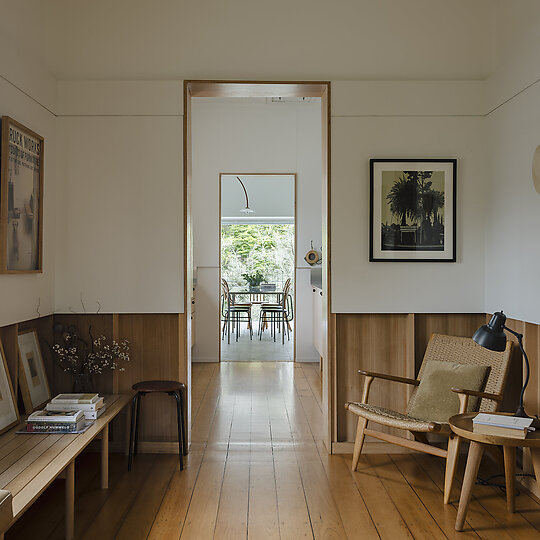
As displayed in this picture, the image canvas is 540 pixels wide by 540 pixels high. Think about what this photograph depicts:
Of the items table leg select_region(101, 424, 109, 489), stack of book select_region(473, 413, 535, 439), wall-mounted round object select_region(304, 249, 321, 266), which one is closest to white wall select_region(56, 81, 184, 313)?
table leg select_region(101, 424, 109, 489)

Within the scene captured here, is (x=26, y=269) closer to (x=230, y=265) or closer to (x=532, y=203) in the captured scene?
(x=532, y=203)

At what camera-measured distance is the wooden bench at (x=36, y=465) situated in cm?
217

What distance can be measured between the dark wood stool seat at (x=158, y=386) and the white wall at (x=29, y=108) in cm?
78

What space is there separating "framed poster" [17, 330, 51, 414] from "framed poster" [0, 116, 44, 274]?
44 cm

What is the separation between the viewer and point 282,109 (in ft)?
24.5

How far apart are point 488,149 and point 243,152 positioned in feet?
13.4

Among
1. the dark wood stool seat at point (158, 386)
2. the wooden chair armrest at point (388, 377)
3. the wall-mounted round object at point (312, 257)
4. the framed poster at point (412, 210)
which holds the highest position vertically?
the framed poster at point (412, 210)

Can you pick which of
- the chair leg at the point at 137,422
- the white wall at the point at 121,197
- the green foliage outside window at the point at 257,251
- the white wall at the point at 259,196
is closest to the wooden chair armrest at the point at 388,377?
the white wall at the point at 121,197

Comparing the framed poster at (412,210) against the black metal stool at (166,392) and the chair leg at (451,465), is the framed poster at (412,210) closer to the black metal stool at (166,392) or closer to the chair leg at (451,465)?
the chair leg at (451,465)

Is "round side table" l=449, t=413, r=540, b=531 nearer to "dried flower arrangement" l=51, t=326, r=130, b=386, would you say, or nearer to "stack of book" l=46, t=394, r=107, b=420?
"stack of book" l=46, t=394, r=107, b=420

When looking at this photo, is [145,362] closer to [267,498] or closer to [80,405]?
[80,405]

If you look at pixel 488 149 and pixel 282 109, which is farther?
pixel 282 109

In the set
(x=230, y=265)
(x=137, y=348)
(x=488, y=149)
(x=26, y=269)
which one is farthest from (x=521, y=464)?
(x=230, y=265)

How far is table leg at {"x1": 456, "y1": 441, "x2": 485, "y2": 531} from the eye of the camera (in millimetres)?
2762
